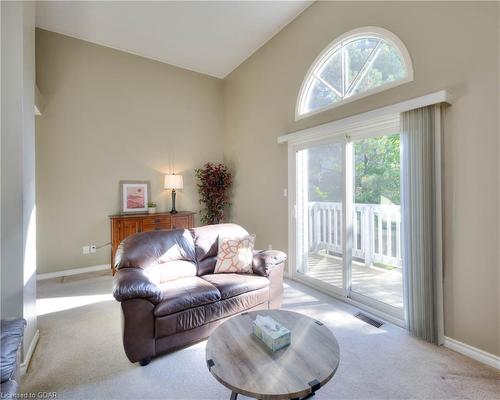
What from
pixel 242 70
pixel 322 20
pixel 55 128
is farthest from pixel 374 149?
pixel 55 128

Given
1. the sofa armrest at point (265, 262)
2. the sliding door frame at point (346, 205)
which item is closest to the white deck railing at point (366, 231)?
the sliding door frame at point (346, 205)

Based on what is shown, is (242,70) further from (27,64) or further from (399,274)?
(399,274)

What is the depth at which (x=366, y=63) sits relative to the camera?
2.76 metres

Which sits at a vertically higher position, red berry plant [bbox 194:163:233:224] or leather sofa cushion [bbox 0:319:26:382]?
red berry plant [bbox 194:163:233:224]

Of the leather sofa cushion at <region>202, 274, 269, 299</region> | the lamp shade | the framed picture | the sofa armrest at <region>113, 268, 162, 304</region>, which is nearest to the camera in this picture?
the sofa armrest at <region>113, 268, 162, 304</region>

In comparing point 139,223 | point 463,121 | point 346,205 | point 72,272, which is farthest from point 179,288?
point 72,272

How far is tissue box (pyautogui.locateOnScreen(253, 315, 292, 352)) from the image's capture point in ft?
4.60

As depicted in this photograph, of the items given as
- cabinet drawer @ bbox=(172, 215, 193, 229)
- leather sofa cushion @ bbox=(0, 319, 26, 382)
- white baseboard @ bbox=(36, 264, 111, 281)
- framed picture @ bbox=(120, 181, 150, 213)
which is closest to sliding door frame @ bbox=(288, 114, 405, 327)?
cabinet drawer @ bbox=(172, 215, 193, 229)

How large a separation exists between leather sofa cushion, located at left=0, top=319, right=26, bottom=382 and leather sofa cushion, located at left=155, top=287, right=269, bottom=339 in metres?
0.79

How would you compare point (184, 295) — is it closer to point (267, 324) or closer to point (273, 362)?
point (267, 324)

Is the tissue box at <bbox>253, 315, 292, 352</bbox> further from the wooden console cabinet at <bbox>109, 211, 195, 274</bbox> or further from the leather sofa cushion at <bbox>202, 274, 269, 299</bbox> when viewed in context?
the wooden console cabinet at <bbox>109, 211, 195, 274</bbox>

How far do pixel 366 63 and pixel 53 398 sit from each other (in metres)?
3.84

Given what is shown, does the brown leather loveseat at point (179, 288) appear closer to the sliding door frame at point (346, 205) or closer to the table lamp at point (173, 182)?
the sliding door frame at point (346, 205)

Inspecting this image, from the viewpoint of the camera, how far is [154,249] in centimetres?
252
